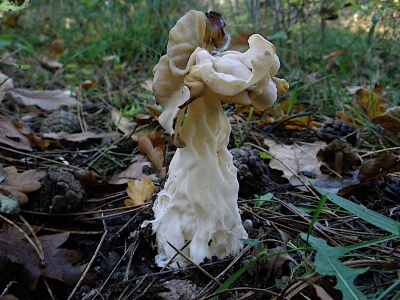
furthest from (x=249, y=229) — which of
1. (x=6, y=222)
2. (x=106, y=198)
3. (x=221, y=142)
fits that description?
(x=6, y=222)

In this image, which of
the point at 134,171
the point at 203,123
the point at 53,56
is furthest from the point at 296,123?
the point at 53,56

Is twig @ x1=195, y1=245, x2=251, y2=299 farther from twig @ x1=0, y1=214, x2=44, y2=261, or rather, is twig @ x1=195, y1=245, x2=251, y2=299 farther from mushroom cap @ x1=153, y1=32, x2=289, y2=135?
twig @ x1=0, y1=214, x2=44, y2=261

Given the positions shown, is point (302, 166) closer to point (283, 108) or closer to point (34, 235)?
point (283, 108)

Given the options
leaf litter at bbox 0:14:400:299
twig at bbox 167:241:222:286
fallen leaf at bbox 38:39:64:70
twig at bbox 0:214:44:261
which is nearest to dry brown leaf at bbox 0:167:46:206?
leaf litter at bbox 0:14:400:299

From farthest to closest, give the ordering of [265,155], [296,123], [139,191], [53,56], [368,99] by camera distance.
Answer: [53,56] → [368,99] → [296,123] → [265,155] → [139,191]

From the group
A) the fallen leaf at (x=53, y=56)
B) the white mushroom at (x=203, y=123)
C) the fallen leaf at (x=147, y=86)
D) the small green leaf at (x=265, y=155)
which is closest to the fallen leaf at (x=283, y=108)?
the small green leaf at (x=265, y=155)
